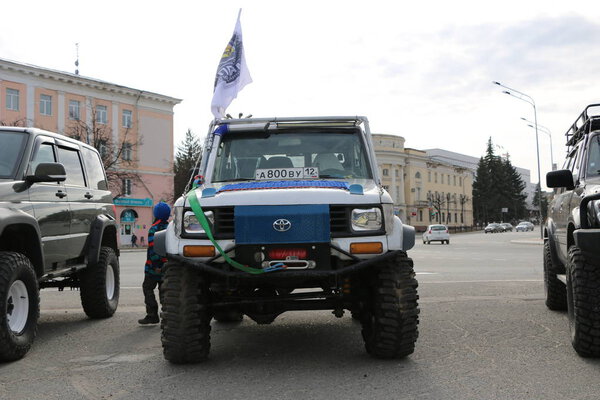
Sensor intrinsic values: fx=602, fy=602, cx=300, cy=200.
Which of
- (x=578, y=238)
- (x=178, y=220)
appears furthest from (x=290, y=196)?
(x=578, y=238)

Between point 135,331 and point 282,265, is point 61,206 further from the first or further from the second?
point 282,265

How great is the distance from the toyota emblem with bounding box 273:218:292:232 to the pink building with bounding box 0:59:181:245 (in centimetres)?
3892

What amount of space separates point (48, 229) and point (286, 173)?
2.63 meters

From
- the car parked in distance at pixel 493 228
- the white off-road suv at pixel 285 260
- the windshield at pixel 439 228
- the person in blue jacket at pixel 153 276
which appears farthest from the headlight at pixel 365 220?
the car parked in distance at pixel 493 228

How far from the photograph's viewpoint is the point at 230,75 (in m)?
9.66

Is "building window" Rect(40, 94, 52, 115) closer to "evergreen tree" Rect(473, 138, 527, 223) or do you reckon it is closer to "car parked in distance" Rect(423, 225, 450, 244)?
"car parked in distance" Rect(423, 225, 450, 244)

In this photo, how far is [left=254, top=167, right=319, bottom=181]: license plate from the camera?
5.90 metres

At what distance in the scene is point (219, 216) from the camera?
486cm

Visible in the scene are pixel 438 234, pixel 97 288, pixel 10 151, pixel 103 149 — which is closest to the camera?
pixel 10 151

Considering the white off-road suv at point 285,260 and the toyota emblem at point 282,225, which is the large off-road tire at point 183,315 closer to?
the white off-road suv at point 285,260

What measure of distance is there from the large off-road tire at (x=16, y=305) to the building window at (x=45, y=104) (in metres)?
46.8

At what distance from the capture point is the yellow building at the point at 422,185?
97750 millimetres

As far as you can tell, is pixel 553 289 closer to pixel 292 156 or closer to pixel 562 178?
pixel 562 178

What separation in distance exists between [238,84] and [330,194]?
207 inches
